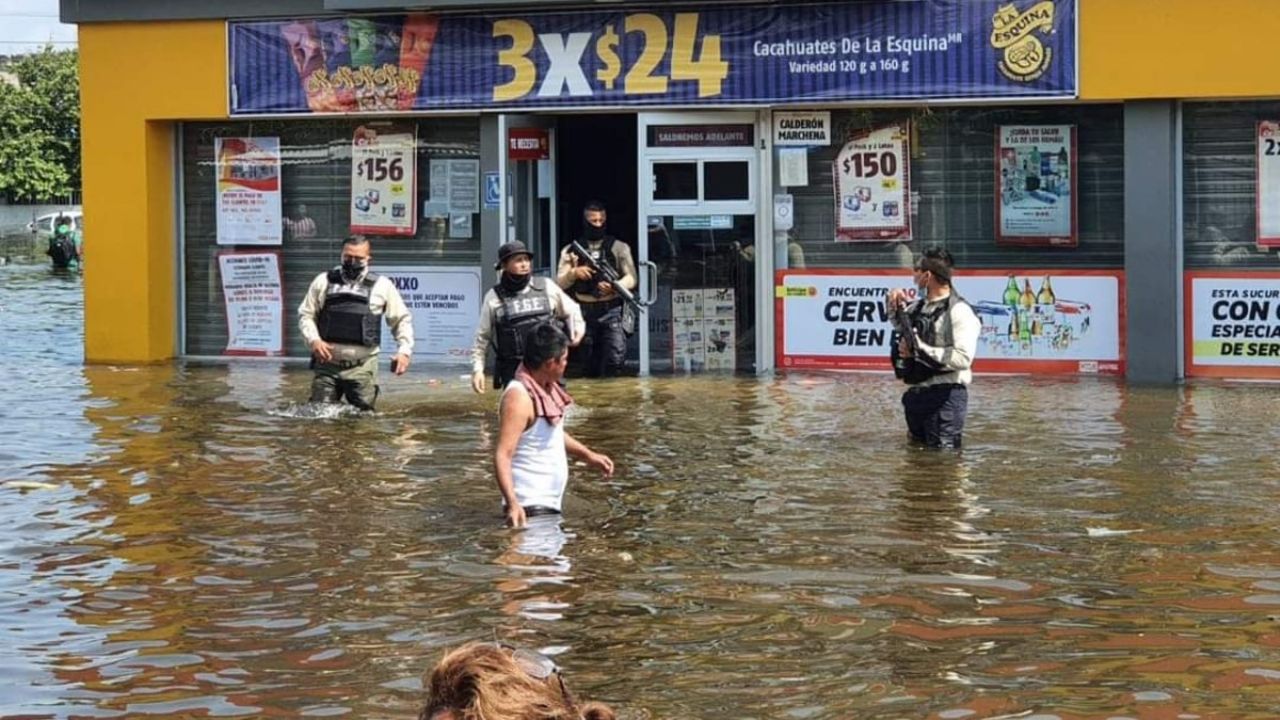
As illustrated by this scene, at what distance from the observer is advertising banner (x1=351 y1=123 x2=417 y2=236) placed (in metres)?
21.6

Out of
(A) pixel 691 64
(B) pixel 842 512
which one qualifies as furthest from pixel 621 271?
(B) pixel 842 512

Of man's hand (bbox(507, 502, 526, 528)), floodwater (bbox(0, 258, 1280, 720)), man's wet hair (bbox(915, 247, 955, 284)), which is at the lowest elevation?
floodwater (bbox(0, 258, 1280, 720))

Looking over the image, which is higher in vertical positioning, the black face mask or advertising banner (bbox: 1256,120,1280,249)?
advertising banner (bbox: 1256,120,1280,249)

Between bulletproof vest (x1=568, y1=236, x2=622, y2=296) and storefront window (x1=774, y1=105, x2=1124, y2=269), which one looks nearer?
bulletproof vest (x1=568, y1=236, x2=622, y2=296)

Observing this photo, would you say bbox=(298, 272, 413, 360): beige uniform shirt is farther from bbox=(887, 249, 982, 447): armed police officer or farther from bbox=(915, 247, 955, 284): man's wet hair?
bbox=(915, 247, 955, 284): man's wet hair

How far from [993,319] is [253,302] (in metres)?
8.11

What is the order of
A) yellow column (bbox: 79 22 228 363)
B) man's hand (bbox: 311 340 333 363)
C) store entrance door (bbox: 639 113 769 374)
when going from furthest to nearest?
yellow column (bbox: 79 22 228 363), store entrance door (bbox: 639 113 769 374), man's hand (bbox: 311 340 333 363)

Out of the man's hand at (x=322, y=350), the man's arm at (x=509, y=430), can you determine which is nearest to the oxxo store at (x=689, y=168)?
the man's hand at (x=322, y=350)

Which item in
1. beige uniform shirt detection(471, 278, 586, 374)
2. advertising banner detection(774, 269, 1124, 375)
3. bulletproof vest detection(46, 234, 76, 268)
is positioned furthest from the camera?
bulletproof vest detection(46, 234, 76, 268)

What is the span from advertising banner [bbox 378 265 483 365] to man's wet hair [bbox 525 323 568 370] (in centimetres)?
1089

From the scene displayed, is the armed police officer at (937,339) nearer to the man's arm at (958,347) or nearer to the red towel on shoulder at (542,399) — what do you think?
the man's arm at (958,347)

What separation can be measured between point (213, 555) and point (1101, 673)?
4885 mm

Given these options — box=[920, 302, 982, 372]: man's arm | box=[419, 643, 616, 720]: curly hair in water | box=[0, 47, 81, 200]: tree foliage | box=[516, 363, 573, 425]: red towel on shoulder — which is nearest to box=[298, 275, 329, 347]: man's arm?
box=[920, 302, 982, 372]: man's arm

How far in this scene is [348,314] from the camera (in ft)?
52.4
